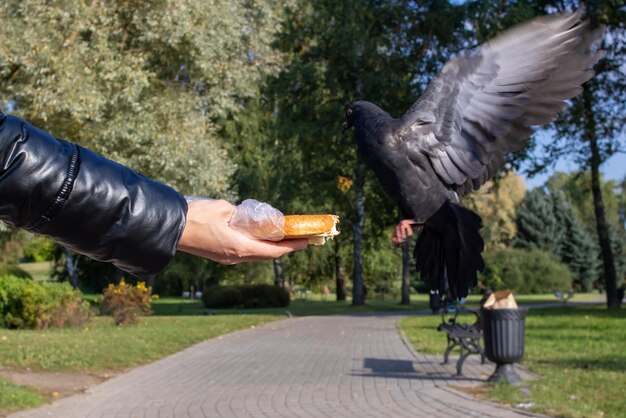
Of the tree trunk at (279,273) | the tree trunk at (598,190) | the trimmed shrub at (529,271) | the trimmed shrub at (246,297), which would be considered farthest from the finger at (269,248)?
the trimmed shrub at (529,271)

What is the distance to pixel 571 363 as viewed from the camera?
1326 cm

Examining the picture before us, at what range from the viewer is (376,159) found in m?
3.13

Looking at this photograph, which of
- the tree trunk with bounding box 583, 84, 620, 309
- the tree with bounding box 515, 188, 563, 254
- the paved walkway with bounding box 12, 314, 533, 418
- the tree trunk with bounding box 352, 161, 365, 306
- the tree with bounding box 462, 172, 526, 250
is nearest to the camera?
the paved walkway with bounding box 12, 314, 533, 418

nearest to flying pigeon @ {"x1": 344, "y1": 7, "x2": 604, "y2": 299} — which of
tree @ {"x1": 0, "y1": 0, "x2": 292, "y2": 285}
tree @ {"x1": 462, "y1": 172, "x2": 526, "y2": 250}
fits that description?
tree @ {"x1": 0, "y1": 0, "x2": 292, "y2": 285}

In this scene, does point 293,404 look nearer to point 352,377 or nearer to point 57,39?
point 352,377

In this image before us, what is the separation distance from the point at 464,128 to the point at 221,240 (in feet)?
5.44

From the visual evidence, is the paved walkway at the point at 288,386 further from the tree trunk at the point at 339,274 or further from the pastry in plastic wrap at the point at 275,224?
the tree trunk at the point at 339,274

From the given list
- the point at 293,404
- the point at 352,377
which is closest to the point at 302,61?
the point at 352,377

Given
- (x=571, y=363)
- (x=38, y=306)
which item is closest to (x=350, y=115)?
(x=571, y=363)

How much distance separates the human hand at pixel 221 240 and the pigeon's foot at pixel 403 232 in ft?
3.47

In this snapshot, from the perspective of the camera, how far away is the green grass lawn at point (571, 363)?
9383 mm

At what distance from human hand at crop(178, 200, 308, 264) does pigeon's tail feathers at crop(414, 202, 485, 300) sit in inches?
47.2

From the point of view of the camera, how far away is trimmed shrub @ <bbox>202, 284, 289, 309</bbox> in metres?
36.3

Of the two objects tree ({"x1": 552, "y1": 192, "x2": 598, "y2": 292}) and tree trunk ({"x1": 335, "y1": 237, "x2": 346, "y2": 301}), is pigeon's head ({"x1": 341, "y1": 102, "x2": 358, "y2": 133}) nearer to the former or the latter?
tree trunk ({"x1": 335, "y1": 237, "x2": 346, "y2": 301})
